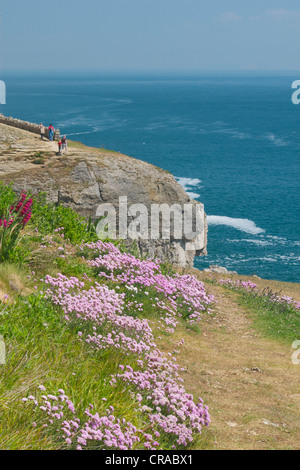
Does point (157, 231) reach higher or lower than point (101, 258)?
lower

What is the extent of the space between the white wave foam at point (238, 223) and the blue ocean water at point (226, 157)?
121 millimetres

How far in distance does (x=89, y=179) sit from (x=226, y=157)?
8632 cm

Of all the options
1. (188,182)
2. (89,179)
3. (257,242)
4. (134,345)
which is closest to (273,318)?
(134,345)

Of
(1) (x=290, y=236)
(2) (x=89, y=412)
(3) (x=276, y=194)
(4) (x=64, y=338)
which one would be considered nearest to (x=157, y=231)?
(4) (x=64, y=338)

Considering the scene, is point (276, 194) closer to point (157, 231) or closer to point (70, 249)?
point (157, 231)

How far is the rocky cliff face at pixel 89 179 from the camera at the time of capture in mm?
22516

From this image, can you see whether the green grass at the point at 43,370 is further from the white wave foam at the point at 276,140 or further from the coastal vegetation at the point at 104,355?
the white wave foam at the point at 276,140

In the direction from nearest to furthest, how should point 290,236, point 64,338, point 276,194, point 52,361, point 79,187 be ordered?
point 52,361
point 64,338
point 79,187
point 290,236
point 276,194

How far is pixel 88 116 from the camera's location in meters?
155

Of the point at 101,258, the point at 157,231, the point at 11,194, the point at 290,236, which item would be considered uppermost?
the point at 11,194

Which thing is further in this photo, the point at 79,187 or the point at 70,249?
the point at 79,187

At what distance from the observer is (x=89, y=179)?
23.8 meters

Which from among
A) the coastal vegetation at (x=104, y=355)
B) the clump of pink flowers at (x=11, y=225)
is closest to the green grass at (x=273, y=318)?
the coastal vegetation at (x=104, y=355)

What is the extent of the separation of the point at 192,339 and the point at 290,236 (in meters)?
49.8
